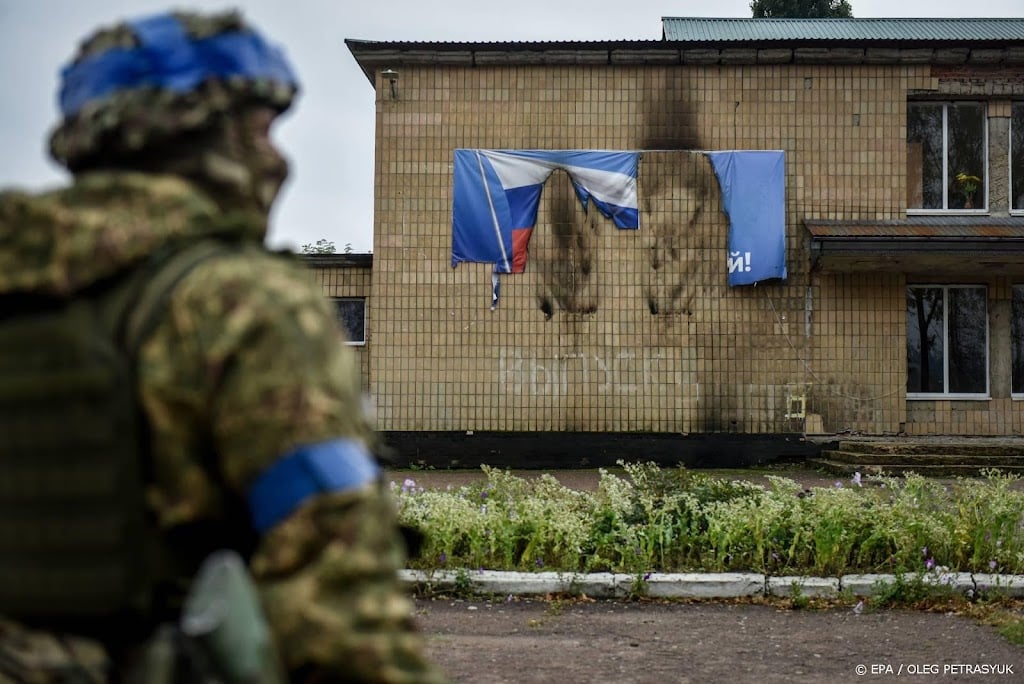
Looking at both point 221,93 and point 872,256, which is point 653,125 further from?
point 221,93

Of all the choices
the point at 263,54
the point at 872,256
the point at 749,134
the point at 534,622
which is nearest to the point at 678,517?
the point at 534,622

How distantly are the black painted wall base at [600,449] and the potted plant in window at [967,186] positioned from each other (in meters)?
4.95

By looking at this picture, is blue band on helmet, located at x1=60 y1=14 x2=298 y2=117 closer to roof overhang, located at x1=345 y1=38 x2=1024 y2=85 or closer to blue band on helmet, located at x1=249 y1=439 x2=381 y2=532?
Answer: blue band on helmet, located at x1=249 y1=439 x2=381 y2=532

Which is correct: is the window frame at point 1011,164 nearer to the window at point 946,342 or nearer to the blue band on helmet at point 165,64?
the window at point 946,342

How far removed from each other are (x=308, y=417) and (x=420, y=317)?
16.2m

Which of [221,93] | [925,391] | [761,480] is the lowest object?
[761,480]

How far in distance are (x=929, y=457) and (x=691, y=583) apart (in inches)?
372

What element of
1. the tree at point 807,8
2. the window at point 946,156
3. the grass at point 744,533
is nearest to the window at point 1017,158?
the window at point 946,156

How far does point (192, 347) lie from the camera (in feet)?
5.49

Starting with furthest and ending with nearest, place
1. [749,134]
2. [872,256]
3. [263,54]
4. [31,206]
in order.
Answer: [749,134] → [872,256] → [263,54] → [31,206]

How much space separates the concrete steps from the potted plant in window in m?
4.15

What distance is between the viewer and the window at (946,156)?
721 inches

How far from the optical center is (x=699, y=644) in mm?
6812

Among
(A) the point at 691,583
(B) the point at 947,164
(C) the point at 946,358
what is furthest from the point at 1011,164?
(A) the point at 691,583
